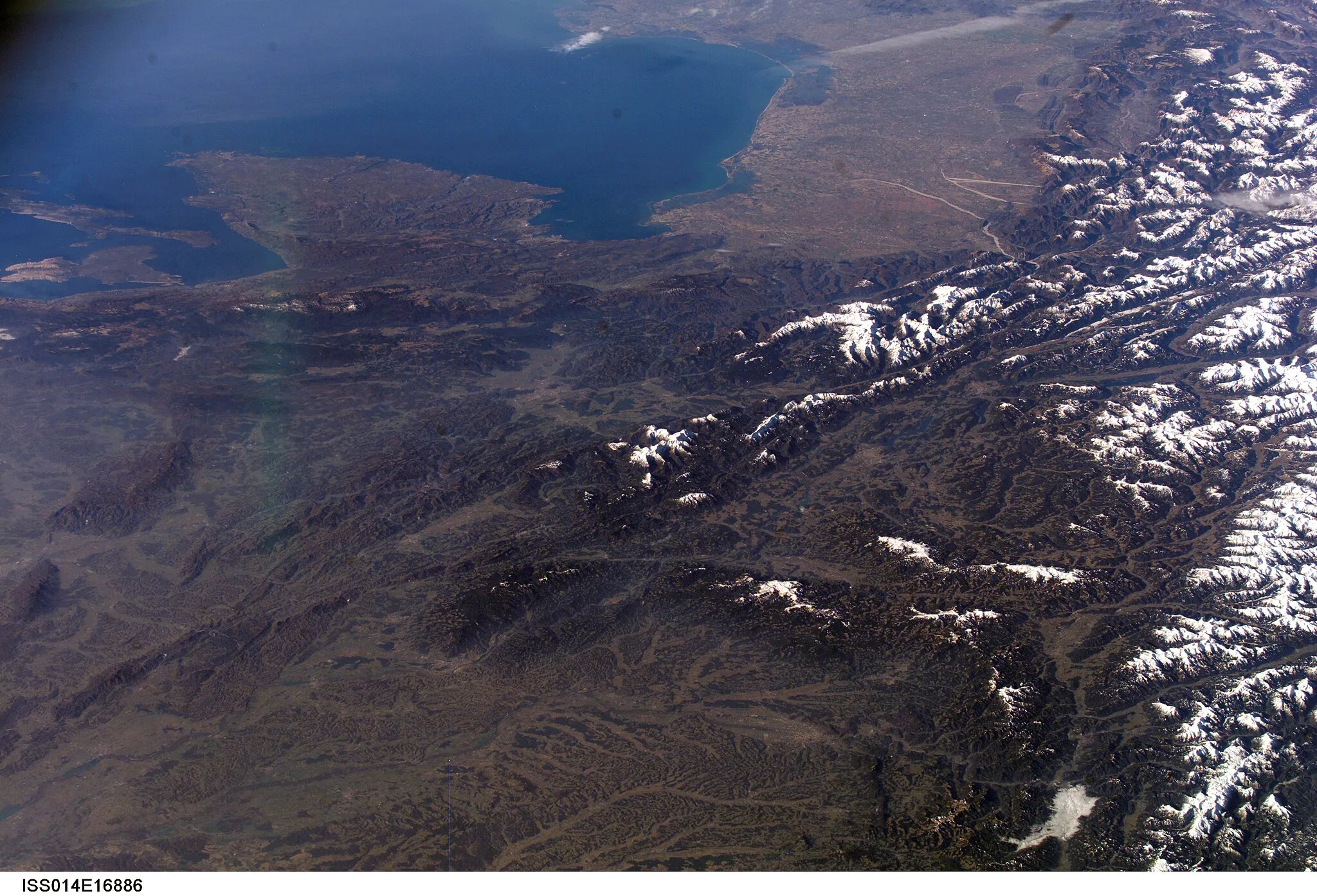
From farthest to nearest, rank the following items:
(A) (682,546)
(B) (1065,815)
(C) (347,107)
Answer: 1. (C) (347,107)
2. (A) (682,546)
3. (B) (1065,815)

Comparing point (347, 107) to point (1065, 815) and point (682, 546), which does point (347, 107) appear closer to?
point (682, 546)

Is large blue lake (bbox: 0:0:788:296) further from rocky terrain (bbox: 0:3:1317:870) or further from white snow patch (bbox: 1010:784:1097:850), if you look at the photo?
white snow patch (bbox: 1010:784:1097:850)

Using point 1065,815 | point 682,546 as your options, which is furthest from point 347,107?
point 1065,815

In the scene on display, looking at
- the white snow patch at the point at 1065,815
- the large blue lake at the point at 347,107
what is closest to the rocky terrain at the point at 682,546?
the white snow patch at the point at 1065,815

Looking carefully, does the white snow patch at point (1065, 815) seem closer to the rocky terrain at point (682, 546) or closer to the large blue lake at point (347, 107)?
the rocky terrain at point (682, 546)

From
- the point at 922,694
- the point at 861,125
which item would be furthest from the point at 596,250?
the point at 922,694
